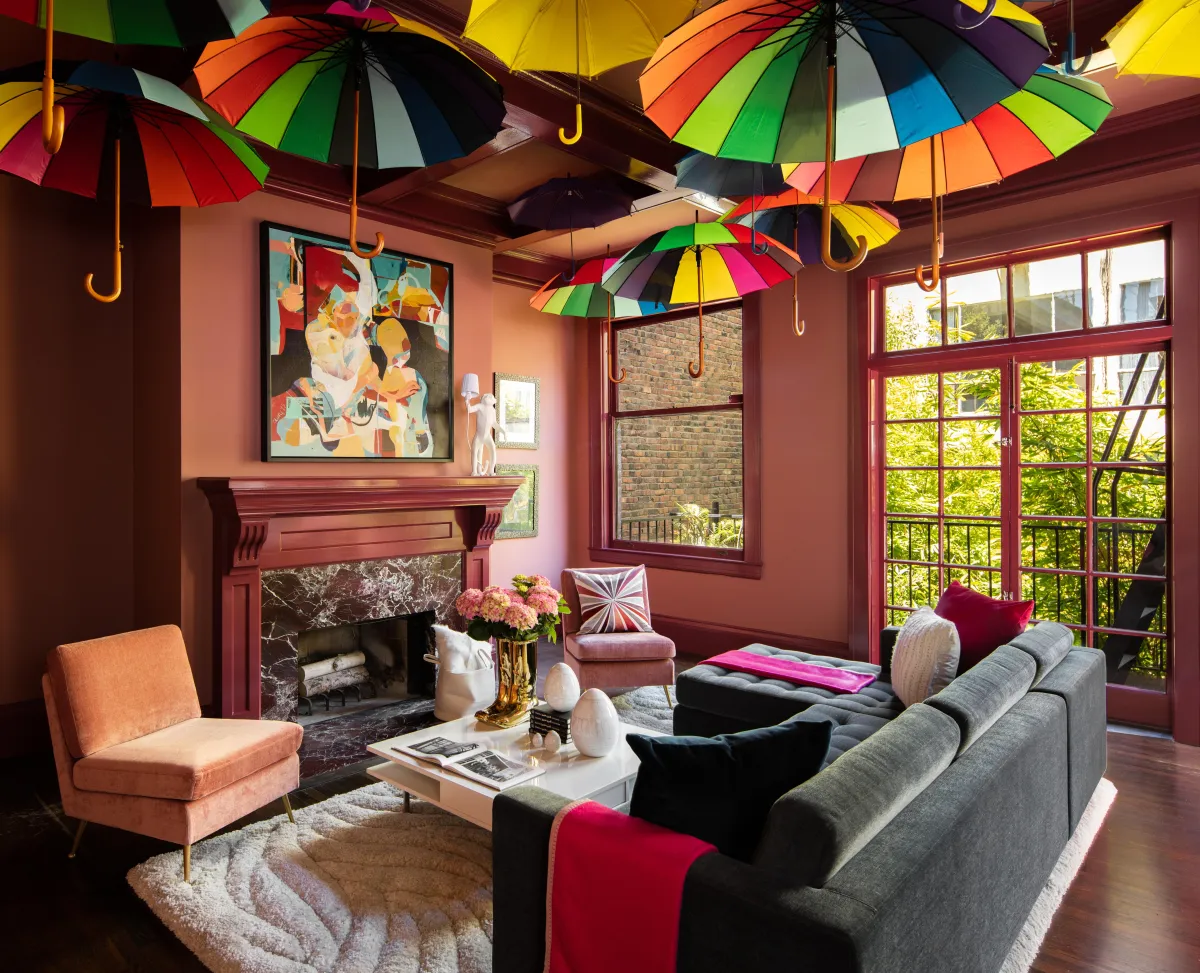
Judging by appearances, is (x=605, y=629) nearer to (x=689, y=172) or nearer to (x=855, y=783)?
(x=689, y=172)

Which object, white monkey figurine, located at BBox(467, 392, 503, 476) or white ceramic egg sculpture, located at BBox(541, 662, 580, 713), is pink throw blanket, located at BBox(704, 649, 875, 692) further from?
white monkey figurine, located at BBox(467, 392, 503, 476)

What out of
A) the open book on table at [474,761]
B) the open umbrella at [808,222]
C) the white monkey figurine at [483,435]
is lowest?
the open book on table at [474,761]

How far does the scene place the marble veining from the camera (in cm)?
392

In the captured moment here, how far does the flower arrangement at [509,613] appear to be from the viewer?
10.3 feet

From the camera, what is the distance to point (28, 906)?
2.45 metres

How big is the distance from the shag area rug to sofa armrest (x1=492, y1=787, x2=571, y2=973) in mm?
353

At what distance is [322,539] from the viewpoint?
4.11m

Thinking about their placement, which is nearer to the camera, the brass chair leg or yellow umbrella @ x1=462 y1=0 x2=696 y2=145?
yellow umbrella @ x1=462 y1=0 x2=696 y2=145

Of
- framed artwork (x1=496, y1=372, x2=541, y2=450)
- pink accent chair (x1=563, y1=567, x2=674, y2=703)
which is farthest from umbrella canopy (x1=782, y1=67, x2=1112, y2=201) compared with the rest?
framed artwork (x1=496, y1=372, x2=541, y2=450)

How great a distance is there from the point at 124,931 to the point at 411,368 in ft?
10.2

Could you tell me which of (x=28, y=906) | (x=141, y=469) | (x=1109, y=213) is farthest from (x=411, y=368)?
(x=1109, y=213)

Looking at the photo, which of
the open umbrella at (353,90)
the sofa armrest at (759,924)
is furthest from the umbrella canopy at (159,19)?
the sofa armrest at (759,924)

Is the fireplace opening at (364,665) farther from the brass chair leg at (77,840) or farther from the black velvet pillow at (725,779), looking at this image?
the black velvet pillow at (725,779)

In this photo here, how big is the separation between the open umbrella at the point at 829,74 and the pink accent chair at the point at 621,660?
288 cm
